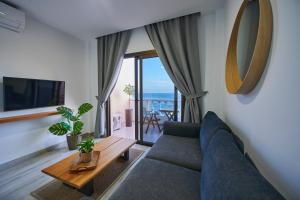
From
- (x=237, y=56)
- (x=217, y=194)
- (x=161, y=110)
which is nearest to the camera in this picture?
(x=217, y=194)

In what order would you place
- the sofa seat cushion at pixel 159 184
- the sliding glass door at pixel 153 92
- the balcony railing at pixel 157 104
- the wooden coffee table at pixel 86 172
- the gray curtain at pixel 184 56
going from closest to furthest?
the sofa seat cushion at pixel 159 184
the wooden coffee table at pixel 86 172
the gray curtain at pixel 184 56
the sliding glass door at pixel 153 92
the balcony railing at pixel 157 104

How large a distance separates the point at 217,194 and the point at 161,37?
2.65 meters

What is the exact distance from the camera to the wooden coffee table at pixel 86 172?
131 centimetres

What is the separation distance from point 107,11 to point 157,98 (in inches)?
82.6

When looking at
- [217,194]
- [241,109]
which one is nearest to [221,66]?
[241,109]

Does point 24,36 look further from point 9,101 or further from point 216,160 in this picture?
point 216,160

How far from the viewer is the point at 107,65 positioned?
11.0 ft

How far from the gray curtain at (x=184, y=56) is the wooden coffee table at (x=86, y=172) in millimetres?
1365

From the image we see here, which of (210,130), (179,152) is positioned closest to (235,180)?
(210,130)

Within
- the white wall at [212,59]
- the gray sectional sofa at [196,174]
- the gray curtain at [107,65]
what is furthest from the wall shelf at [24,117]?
the white wall at [212,59]

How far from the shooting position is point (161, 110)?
10.9ft

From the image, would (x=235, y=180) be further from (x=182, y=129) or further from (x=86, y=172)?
(x=182, y=129)

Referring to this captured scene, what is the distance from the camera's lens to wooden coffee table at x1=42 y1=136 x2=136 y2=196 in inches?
51.5

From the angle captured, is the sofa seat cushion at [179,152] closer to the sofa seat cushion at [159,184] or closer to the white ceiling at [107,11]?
the sofa seat cushion at [159,184]
